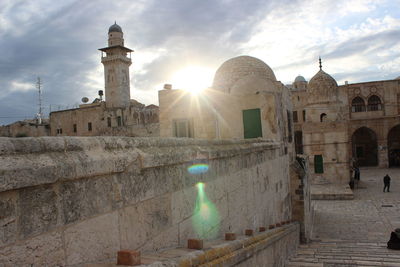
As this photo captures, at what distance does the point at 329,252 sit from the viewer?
8.57m

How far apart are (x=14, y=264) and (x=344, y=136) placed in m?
21.5

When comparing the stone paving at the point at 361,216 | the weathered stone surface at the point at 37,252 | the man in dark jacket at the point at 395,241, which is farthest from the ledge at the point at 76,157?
the stone paving at the point at 361,216

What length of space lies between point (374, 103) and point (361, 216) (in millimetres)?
20604

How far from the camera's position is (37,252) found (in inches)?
72.2

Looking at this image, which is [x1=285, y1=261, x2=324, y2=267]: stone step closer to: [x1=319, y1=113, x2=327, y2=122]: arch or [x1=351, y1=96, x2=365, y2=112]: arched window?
[x1=319, y1=113, x2=327, y2=122]: arch

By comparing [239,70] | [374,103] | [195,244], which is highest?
[239,70]

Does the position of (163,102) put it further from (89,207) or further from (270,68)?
(89,207)

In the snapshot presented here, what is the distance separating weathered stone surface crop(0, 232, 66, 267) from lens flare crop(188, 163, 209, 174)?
173cm

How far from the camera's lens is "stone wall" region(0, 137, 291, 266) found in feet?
5.79

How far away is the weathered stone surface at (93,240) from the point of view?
2.05 metres

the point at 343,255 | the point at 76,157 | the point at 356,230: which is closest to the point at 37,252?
the point at 76,157

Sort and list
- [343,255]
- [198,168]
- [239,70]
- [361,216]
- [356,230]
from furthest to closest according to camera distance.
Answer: [239,70]
[361,216]
[356,230]
[343,255]
[198,168]

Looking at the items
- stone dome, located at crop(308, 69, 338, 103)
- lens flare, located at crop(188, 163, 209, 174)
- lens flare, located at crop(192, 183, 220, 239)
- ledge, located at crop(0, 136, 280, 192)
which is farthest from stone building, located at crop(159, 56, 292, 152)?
stone dome, located at crop(308, 69, 338, 103)

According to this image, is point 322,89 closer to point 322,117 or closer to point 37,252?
point 322,117
